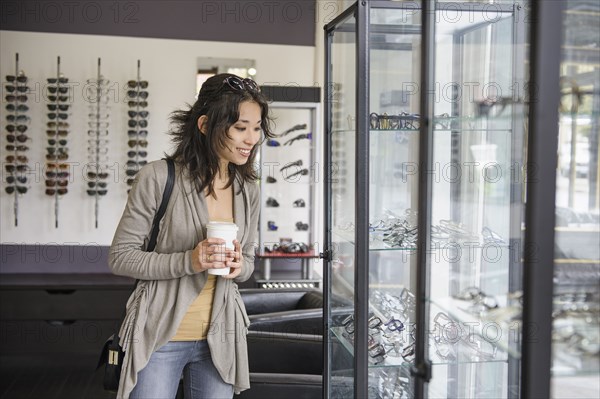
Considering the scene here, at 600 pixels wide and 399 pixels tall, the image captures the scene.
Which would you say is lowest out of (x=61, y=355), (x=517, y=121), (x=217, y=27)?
(x=61, y=355)

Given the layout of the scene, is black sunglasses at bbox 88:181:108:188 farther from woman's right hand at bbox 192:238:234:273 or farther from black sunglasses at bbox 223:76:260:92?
woman's right hand at bbox 192:238:234:273

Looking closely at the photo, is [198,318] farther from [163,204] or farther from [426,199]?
[426,199]

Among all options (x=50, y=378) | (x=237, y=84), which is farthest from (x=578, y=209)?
(x=50, y=378)

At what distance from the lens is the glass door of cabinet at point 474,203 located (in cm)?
178

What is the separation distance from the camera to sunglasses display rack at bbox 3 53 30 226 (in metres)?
5.98

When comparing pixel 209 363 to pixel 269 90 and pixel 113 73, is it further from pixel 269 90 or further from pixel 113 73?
pixel 113 73

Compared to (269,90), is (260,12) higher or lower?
higher

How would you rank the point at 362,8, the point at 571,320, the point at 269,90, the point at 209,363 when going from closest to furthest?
the point at 571,320 < the point at 209,363 < the point at 362,8 < the point at 269,90

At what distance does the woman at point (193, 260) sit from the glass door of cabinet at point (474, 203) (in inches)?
22.8

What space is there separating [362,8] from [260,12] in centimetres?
414

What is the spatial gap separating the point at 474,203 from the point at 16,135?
4.84 m

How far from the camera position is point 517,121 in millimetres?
1619

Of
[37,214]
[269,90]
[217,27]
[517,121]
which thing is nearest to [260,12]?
[217,27]

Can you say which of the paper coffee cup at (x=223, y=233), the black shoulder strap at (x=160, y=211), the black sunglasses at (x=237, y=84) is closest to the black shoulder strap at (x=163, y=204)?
the black shoulder strap at (x=160, y=211)
